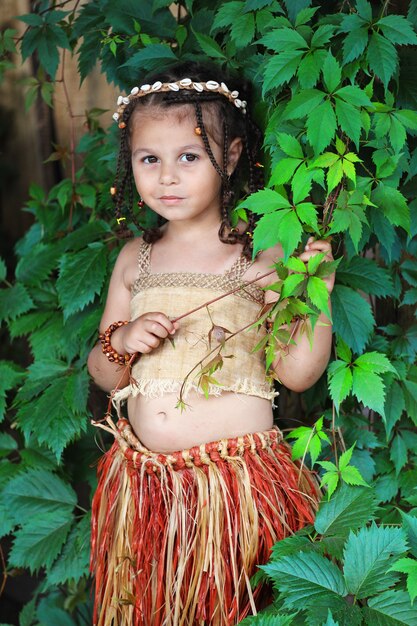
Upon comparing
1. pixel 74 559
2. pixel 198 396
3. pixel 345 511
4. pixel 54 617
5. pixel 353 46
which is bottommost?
pixel 54 617

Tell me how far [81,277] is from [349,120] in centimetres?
73

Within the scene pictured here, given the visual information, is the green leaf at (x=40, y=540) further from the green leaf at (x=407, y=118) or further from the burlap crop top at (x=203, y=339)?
the green leaf at (x=407, y=118)

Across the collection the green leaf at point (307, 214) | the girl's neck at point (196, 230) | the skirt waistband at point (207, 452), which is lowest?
the skirt waistband at point (207, 452)

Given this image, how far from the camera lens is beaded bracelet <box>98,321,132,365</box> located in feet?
4.97

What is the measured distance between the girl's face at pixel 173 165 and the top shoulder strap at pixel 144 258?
5.3 inches

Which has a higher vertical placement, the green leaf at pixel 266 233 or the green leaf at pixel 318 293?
the green leaf at pixel 266 233

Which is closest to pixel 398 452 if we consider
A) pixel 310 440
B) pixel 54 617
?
pixel 310 440

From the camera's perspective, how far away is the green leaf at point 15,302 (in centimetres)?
185

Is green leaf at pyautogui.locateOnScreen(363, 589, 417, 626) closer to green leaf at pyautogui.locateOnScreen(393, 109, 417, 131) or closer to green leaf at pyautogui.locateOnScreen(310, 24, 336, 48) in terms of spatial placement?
green leaf at pyautogui.locateOnScreen(393, 109, 417, 131)

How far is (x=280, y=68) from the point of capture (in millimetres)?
1255

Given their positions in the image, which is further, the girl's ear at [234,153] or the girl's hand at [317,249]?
the girl's ear at [234,153]

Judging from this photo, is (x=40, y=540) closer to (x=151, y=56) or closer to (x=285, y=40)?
(x=151, y=56)


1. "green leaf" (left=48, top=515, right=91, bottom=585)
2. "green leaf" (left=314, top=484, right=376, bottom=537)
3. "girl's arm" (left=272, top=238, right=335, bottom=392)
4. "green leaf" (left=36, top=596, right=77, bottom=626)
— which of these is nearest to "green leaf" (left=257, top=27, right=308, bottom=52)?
"girl's arm" (left=272, top=238, right=335, bottom=392)

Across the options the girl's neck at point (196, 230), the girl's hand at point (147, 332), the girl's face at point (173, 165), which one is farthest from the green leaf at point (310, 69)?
the girl's hand at point (147, 332)
